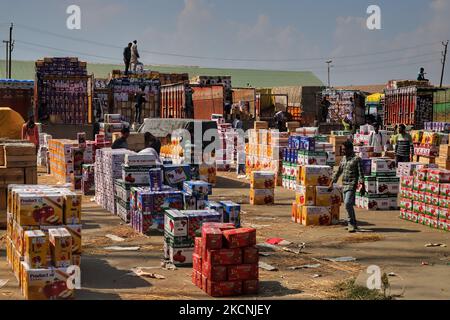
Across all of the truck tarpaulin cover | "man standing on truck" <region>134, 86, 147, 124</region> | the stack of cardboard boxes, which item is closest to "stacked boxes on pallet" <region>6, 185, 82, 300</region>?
the stack of cardboard boxes

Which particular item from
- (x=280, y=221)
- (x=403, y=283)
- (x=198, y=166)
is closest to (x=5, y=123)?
(x=198, y=166)

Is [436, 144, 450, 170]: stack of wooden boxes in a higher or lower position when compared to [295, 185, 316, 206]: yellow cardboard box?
higher

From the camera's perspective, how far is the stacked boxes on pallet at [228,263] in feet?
30.7

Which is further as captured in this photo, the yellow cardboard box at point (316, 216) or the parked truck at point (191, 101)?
the parked truck at point (191, 101)

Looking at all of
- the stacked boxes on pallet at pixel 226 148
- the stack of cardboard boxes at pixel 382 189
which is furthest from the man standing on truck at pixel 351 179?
the stacked boxes on pallet at pixel 226 148

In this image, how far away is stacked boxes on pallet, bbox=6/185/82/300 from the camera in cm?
862

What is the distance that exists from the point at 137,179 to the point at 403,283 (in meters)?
6.82

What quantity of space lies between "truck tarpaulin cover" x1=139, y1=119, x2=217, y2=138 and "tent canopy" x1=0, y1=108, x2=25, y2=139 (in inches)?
198

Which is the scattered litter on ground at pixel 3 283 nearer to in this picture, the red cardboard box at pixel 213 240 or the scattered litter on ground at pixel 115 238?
the red cardboard box at pixel 213 240

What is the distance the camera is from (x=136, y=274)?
10.4 m

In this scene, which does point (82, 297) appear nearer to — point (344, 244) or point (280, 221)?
point (344, 244)

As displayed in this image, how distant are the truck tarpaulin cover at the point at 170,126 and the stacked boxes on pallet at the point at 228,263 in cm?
1628

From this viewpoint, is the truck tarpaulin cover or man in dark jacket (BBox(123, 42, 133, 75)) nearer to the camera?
the truck tarpaulin cover

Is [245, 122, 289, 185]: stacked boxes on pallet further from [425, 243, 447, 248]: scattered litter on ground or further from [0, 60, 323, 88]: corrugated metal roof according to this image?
[0, 60, 323, 88]: corrugated metal roof
